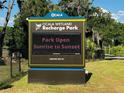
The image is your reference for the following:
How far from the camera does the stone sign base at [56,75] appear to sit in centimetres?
1805

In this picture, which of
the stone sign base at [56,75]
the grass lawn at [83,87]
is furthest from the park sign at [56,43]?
the grass lawn at [83,87]

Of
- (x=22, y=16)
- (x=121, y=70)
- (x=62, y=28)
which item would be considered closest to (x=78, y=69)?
(x=62, y=28)

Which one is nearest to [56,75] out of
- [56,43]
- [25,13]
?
[56,43]

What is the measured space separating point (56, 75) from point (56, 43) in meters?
1.30

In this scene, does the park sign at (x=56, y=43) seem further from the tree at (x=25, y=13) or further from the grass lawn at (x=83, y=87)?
the tree at (x=25, y=13)

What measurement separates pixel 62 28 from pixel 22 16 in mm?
36383

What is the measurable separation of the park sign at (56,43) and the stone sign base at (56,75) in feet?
0.15

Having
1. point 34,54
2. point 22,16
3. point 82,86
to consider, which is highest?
point 22,16

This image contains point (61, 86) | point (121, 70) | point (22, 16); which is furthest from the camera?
point (22, 16)

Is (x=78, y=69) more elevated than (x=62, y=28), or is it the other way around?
(x=62, y=28)

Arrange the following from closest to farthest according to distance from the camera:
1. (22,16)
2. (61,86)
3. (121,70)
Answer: (61,86) < (121,70) < (22,16)

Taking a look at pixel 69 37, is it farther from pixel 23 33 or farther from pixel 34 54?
pixel 23 33

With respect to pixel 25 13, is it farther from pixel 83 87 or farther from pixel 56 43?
pixel 83 87

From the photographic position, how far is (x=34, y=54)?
18.3 m
